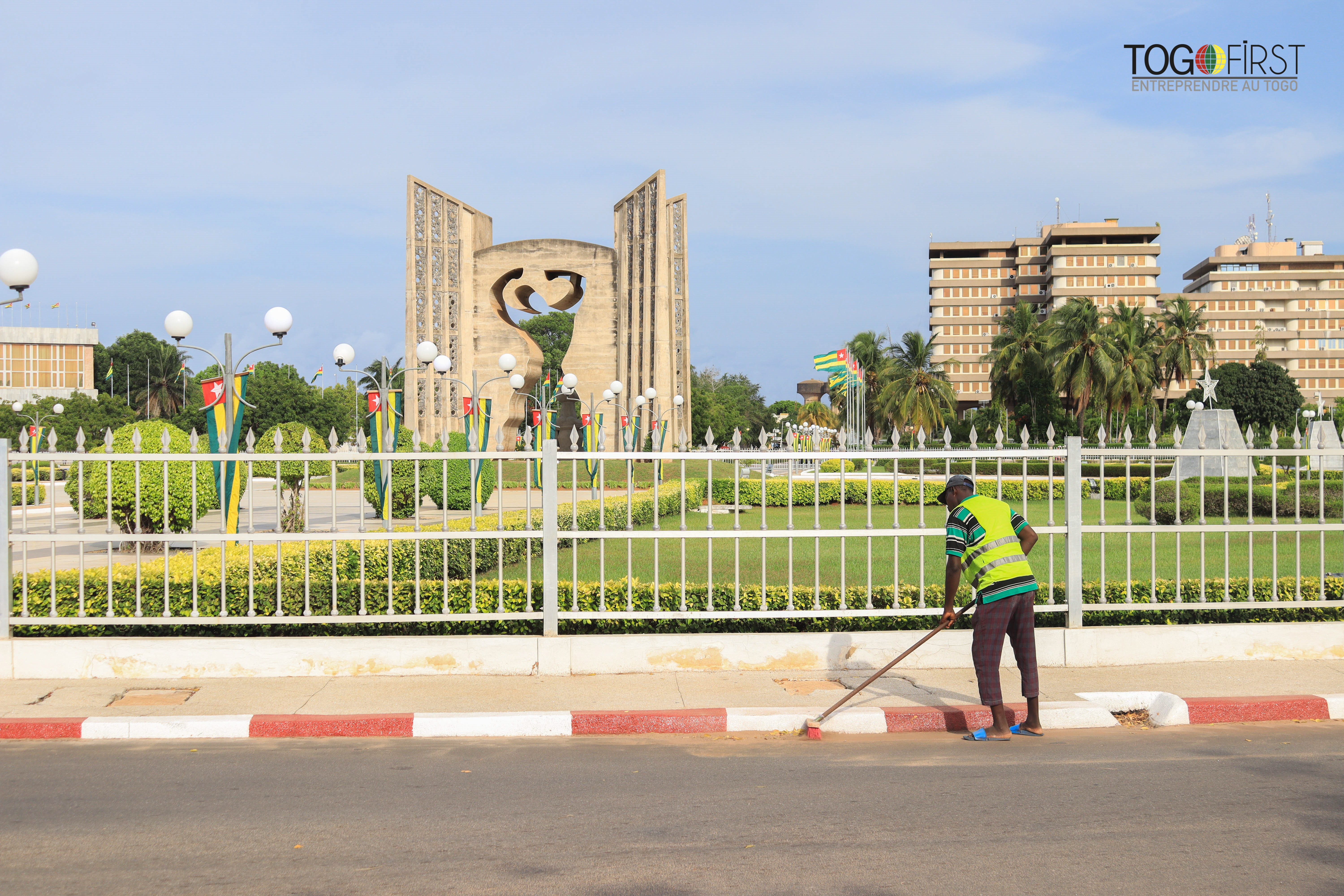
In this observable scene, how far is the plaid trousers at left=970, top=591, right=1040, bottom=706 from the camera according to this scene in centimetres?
609

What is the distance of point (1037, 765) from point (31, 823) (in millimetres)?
4925

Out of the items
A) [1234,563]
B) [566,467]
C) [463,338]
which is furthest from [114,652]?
[463,338]

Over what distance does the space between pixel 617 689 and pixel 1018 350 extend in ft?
199

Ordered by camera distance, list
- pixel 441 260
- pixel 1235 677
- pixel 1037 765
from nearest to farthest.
Result: pixel 1037 765 < pixel 1235 677 < pixel 441 260

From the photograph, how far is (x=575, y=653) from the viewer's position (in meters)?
7.61

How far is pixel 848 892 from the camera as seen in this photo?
379 centimetres

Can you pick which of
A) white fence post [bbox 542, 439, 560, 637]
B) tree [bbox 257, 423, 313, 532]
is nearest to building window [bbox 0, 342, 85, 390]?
tree [bbox 257, 423, 313, 532]

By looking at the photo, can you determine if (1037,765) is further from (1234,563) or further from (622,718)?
(1234,563)

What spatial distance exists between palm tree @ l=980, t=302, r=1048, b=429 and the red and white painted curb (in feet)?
190

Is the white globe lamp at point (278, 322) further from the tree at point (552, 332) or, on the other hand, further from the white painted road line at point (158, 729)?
the tree at point (552, 332)

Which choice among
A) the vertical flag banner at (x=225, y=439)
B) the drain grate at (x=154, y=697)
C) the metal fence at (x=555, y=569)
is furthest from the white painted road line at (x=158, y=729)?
the vertical flag banner at (x=225, y=439)

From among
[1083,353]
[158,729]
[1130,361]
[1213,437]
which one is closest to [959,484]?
[158,729]

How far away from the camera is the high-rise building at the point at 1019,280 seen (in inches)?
3649

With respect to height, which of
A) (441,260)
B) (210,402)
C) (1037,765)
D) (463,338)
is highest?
(441,260)
